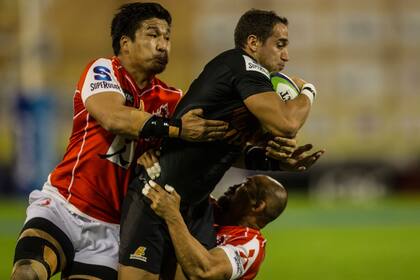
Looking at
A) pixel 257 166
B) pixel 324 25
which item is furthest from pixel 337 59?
pixel 257 166

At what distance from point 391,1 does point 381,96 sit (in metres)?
2.75

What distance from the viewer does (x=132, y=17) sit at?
6930mm

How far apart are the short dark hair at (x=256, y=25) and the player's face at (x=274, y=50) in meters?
0.04

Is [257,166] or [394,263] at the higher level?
[257,166]

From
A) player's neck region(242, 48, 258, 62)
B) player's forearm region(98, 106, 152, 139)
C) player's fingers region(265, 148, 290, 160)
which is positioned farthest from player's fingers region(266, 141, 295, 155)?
player's forearm region(98, 106, 152, 139)

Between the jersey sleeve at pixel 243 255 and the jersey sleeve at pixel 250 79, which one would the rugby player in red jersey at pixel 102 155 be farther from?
the jersey sleeve at pixel 243 255

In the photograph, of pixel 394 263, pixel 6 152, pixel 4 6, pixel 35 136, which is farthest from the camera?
pixel 4 6

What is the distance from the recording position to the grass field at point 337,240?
11805 millimetres

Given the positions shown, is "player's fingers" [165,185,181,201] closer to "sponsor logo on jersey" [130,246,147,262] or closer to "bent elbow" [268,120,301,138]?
"sponsor logo on jersey" [130,246,147,262]

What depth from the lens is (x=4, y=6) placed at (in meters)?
26.3

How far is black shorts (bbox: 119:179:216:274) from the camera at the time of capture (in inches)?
255

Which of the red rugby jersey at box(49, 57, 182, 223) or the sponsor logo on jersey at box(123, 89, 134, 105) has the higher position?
the sponsor logo on jersey at box(123, 89, 134, 105)

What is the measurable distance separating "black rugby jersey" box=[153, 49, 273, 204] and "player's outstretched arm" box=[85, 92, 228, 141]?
→ 112mm

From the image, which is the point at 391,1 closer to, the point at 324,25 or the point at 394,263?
the point at 324,25
